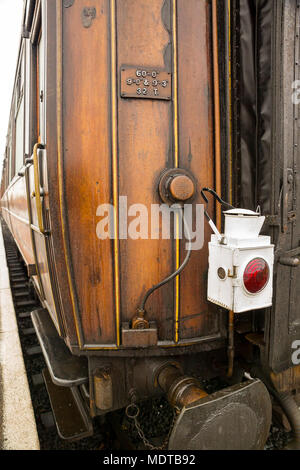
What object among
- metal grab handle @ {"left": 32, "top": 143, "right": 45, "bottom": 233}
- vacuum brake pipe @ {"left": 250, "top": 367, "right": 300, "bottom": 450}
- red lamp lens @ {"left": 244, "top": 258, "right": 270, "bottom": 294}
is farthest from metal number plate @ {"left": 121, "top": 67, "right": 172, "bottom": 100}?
vacuum brake pipe @ {"left": 250, "top": 367, "right": 300, "bottom": 450}

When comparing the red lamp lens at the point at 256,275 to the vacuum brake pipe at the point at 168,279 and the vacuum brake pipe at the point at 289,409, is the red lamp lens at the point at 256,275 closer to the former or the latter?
the vacuum brake pipe at the point at 168,279

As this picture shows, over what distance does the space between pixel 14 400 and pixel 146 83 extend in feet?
8.42

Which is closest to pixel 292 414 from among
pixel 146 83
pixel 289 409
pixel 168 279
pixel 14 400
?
pixel 289 409

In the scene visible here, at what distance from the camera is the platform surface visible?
7.22 feet

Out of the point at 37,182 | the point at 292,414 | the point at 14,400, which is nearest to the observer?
the point at 37,182

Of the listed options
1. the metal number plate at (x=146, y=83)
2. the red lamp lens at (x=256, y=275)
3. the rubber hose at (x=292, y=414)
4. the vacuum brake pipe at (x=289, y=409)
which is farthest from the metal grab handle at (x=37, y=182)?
the rubber hose at (x=292, y=414)

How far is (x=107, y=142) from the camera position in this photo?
5.82 ft

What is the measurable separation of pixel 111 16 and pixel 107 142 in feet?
2.17

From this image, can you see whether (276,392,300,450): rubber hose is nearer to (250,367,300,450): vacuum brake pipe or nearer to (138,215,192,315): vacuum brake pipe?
(250,367,300,450): vacuum brake pipe

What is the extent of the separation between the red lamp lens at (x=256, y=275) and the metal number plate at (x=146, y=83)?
102cm

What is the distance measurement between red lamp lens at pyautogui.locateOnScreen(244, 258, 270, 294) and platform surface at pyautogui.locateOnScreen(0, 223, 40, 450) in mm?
1755

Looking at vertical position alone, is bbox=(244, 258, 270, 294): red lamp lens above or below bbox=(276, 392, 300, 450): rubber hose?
above

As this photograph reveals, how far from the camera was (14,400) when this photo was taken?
103 inches

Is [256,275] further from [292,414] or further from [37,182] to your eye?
[37,182]
